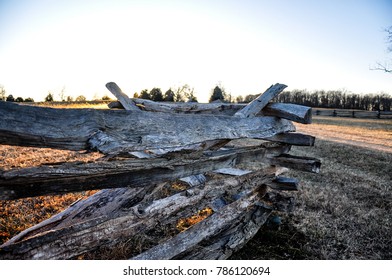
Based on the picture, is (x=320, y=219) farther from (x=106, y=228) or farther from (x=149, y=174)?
(x=106, y=228)

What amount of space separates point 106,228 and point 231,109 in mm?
1954

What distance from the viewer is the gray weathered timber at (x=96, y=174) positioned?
1414mm

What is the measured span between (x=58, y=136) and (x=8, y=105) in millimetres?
260

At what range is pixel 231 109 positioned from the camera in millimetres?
3184

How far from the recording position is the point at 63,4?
8.18 feet

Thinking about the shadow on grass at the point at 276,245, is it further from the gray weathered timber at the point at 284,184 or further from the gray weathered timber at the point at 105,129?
the gray weathered timber at the point at 105,129

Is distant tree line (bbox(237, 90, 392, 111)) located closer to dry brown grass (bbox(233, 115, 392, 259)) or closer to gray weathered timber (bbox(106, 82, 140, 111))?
dry brown grass (bbox(233, 115, 392, 259))

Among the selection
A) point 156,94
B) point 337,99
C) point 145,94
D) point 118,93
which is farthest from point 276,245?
point 337,99

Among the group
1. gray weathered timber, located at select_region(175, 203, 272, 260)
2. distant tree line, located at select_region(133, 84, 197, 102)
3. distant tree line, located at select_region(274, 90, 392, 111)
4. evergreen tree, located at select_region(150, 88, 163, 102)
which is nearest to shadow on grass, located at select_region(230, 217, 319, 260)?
gray weathered timber, located at select_region(175, 203, 272, 260)

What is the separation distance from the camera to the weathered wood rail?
4.63ft

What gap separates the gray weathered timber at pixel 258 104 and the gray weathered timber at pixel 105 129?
44 centimetres

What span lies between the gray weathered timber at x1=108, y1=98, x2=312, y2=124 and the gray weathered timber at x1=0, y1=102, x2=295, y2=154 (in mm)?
796

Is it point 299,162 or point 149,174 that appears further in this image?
point 299,162

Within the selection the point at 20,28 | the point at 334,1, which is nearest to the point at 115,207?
the point at 20,28
